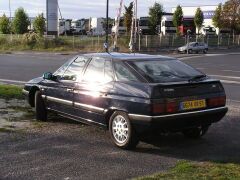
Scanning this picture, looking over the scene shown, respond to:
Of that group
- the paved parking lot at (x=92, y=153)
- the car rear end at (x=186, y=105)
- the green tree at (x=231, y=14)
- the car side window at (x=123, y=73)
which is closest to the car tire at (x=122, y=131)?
the paved parking lot at (x=92, y=153)

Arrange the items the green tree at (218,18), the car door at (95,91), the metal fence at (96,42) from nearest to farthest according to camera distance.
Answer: the car door at (95,91), the metal fence at (96,42), the green tree at (218,18)

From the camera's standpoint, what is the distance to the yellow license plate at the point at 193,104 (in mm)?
6781

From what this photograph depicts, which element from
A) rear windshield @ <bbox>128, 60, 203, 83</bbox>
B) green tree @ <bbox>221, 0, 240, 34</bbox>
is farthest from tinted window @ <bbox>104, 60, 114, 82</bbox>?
green tree @ <bbox>221, 0, 240, 34</bbox>

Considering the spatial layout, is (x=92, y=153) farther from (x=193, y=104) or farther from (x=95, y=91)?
(x=193, y=104)

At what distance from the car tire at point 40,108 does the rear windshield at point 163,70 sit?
8.01 ft

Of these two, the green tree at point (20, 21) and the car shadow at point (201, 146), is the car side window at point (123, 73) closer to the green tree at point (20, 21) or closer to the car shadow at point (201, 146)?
the car shadow at point (201, 146)

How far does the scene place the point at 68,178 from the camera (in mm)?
5535

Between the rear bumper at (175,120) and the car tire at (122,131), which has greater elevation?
the rear bumper at (175,120)

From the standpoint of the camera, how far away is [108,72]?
7418 millimetres


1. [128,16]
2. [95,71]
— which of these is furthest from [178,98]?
[128,16]

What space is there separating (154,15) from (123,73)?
63175 mm

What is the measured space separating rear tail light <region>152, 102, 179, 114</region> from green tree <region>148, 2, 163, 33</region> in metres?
63.5

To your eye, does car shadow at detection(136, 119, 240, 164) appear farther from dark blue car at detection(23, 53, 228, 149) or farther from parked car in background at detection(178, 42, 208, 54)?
parked car in background at detection(178, 42, 208, 54)

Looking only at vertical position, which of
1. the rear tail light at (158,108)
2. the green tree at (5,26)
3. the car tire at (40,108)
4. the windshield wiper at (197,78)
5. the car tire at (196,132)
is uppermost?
the green tree at (5,26)
